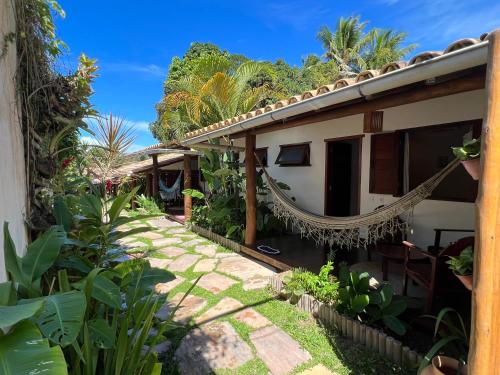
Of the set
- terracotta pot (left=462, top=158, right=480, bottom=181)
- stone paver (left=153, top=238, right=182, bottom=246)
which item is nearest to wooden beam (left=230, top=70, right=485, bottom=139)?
terracotta pot (left=462, top=158, right=480, bottom=181)

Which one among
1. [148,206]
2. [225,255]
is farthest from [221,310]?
[148,206]

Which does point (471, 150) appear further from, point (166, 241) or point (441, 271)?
point (166, 241)

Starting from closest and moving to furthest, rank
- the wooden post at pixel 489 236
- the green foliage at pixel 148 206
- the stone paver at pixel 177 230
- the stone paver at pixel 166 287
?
the wooden post at pixel 489 236 → the stone paver at pixel 166 287 → the stone paver at pixel 177 230 → the green foliage at pixel 148 206

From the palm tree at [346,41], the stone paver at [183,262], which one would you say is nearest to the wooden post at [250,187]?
the stone paver at [183,262]

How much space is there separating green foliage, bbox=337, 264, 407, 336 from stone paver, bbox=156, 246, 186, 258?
11.1 feet

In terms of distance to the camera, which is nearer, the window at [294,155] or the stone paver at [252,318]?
the stone paver at [252,318]

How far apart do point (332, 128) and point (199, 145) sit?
2744mm

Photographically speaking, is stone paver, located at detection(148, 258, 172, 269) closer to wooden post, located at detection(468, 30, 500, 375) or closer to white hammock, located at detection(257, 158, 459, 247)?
white hammock, located at detection(257, 158, 459, 247)

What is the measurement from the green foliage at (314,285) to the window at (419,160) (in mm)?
1902

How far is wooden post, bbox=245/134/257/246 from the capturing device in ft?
15.6

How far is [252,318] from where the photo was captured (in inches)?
118

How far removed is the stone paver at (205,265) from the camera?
4.50m

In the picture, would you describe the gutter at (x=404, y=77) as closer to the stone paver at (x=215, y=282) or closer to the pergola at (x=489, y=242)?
the pergola at (x=489, y=242)

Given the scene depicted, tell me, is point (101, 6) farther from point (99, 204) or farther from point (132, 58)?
point (99, 204)
